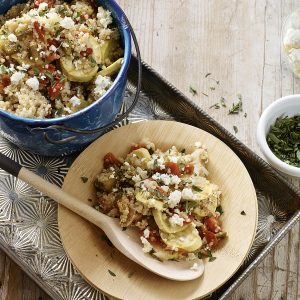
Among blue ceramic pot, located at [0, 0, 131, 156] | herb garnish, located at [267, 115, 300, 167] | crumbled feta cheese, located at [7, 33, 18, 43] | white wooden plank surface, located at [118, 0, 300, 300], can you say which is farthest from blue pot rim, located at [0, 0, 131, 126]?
herb garnish, located at [267, 115, 300, 167]

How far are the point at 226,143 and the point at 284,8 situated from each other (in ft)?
2.23

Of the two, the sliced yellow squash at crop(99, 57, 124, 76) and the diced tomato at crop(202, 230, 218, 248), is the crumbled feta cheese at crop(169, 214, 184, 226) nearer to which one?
the diced tomato at crop(202, 230, 218, 248)

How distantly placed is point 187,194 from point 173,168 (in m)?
0.10

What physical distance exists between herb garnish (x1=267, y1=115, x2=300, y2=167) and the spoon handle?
68cm

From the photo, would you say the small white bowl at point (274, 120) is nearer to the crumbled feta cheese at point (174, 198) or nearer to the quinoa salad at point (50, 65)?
the crumbled feta cheese at point (174, 198)

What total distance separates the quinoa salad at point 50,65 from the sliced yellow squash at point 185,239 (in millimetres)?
463

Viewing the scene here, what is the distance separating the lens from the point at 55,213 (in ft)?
7.24

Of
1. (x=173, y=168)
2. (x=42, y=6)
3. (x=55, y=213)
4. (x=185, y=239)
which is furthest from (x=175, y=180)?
(x=42, y=6)

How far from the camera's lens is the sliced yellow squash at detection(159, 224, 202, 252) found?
78.4 inches

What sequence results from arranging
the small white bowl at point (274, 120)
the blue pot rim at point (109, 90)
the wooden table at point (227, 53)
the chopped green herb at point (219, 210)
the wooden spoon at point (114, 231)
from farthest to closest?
the wooden table at point (227, 53), the small white bowl at point (274, 120), the chopped green herb at point (219, 210), the wooden spoon at point (114, 231), the blue pot rim at point (109, 90)

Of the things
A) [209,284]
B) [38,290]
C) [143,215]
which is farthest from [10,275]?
[209,284]

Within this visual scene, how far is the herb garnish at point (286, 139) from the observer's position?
231 cm

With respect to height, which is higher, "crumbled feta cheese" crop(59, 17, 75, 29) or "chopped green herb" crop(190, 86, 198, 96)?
"crumbled feta cheese" crop(59, 17, 75, 29)

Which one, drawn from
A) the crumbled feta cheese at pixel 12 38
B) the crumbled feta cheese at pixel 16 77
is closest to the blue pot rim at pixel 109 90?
the crumbled feta cheese at pixel 16 77
